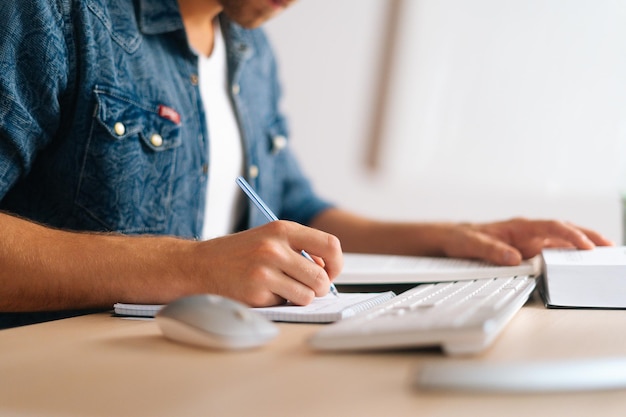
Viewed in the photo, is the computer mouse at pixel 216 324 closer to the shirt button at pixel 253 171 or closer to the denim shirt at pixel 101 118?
the denim shirt at pixel 101 118

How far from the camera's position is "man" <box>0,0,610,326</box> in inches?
30.5

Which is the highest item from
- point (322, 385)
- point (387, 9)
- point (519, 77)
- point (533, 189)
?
point (387, 9)

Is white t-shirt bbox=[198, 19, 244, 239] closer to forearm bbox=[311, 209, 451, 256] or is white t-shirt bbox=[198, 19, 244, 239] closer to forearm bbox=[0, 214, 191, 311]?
forearm bbox=[311, 209, 451, 256]

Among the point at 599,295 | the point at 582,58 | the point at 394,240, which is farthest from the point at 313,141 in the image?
the point at 599,295

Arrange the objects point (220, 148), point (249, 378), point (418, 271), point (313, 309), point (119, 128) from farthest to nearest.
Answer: point (220, 148) < point (119, 128) < point (418, 271) < point (313, 309) < point (249, 378)

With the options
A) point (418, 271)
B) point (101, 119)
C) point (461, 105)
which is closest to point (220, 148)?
point (101, 119)

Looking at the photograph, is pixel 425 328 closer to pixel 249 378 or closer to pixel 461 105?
pixel 249 378

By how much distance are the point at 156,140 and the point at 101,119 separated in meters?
0.11

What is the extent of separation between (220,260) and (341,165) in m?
1.52

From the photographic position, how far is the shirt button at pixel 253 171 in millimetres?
1371

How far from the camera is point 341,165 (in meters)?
2.26

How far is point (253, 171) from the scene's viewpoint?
54.3 inches

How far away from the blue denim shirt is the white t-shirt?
0.17 ft

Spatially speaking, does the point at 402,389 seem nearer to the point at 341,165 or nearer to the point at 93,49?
the point at 93,49
